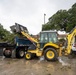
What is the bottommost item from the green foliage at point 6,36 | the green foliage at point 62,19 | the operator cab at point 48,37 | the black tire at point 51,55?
the black tire at point 51,55

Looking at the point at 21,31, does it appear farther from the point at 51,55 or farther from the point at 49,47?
the point at 51,55

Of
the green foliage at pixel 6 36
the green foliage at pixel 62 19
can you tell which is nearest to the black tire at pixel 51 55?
the green foliage at pixel 6 36

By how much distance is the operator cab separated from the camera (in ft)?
60.4

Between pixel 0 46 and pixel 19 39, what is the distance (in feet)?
7.08

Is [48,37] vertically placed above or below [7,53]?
above

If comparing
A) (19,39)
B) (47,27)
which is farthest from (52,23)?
(19,39)

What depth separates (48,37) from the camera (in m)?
18.5

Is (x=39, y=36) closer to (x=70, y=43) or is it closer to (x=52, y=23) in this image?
(x=70, y=43)

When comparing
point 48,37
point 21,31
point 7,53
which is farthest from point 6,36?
point 48,37

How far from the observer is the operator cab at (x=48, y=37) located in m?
18.4

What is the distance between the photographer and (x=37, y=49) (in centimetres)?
1884

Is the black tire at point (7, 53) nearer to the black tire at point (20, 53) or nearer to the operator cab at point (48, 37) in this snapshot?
the black tire at point (20, 53)

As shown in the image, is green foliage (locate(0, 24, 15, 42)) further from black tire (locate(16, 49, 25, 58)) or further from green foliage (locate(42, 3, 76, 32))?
green foliage (locate(42, 3, 76, 32))

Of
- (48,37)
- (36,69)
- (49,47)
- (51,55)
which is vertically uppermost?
(48,37)
